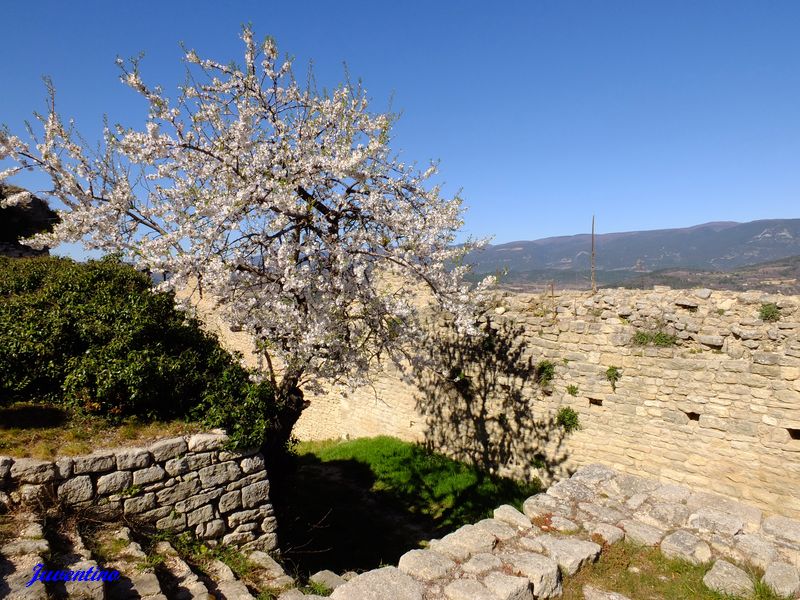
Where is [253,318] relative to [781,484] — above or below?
above

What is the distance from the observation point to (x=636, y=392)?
905 centimetres

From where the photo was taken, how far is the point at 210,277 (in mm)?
7398

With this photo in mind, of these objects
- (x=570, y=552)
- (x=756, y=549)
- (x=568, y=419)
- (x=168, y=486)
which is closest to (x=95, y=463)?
(x=168, y=486)

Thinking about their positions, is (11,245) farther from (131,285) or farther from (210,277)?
(210,277)

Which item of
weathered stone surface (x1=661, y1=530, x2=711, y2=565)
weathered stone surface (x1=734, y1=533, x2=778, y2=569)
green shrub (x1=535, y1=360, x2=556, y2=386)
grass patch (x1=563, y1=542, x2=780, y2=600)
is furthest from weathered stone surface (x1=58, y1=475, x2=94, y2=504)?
green shrub (x1=535, y1=360, x2=556, y2=386)

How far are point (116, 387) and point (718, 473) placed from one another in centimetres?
974

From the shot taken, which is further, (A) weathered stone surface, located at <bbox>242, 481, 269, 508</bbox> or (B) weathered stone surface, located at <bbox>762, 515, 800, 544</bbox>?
(A) weathered stone surface, located at <bbox>242, 481, 269, 508</bbox>

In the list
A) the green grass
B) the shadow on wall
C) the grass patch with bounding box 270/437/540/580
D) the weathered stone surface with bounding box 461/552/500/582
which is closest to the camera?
the weathered stone surface with bounding box 461/552/500/582

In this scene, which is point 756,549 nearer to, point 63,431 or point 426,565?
point 426,565

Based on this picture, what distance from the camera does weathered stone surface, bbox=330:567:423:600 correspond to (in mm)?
4117

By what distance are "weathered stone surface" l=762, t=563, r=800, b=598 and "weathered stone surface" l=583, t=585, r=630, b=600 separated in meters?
1.27

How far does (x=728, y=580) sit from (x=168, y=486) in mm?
6134

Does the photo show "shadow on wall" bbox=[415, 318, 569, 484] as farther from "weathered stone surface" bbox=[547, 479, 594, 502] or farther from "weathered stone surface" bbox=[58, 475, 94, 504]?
"weathered stone surface" bbox=[58, 475, 94, 504]

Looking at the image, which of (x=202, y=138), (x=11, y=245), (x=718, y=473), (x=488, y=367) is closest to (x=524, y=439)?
(x=488, y=367)
